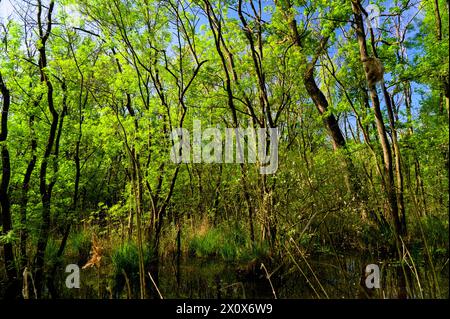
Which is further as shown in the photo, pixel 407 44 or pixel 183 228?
pixel 183 228

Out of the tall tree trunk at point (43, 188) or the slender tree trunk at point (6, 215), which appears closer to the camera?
the slender tree trunk at point (6, 215)

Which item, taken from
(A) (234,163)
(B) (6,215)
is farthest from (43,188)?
(A) (234,163)

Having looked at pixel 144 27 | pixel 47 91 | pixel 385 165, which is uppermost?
pixel 144 27

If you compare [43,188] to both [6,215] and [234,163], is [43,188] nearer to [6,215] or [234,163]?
[6,215]

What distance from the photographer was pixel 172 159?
8.24 metres

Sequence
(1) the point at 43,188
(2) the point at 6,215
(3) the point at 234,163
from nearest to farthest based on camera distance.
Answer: (2) the point at 6,215
(1) the point at 43,188
(3) the point at 234,163

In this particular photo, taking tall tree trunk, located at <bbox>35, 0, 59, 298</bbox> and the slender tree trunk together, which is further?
tall tree trunk, located at <bbox>35, 0, 59, 298</bbox>

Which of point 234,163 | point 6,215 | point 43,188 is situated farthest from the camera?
point 234,163

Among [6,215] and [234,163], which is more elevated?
[234,163]
